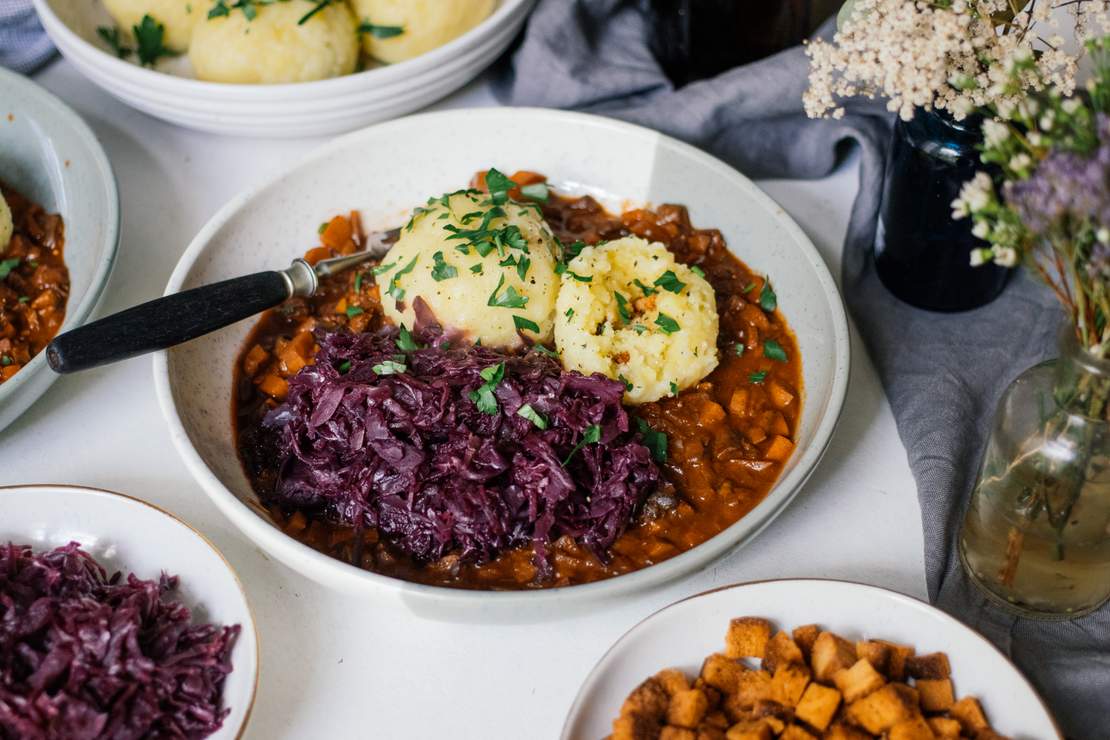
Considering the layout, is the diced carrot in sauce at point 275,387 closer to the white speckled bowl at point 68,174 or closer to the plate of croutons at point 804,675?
the white speckled bowl at point 68,174

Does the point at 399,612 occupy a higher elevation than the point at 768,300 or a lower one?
lower

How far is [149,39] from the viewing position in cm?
395

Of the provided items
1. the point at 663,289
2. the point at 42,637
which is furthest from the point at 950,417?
the point at 42,637

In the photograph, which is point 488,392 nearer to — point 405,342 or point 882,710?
point 405,342

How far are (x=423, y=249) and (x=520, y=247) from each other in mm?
291

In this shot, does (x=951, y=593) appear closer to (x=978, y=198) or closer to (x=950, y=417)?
(x=950, y=417)

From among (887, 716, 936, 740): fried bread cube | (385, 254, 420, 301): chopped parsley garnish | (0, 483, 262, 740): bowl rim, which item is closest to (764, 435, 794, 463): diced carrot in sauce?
(887, 716, 936, 740): fried bread cube

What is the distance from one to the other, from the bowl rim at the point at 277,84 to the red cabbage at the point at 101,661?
182 centimetres

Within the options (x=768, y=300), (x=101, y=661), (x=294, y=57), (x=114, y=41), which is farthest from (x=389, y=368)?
(x=114, y=41)

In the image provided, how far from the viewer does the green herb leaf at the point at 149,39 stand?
3.92 meters

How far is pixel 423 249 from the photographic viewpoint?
3.02 meters

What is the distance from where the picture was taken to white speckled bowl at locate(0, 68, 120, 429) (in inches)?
125

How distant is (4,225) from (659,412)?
87.5 inches

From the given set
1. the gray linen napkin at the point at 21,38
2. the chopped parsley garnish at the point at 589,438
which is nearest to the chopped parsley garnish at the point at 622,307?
the chopped parsley garnish at the point at 589,438
